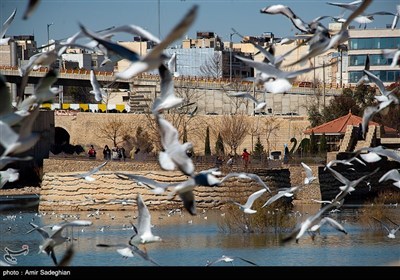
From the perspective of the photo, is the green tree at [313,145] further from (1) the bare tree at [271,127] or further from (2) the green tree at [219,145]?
(1) the bare tree at [271,127]

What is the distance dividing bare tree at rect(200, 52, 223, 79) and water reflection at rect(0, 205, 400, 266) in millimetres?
57078

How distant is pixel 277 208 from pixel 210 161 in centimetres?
943

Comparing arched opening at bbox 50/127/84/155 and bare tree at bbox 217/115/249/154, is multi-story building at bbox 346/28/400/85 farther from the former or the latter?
arched opening at bbox 50/127/84/155

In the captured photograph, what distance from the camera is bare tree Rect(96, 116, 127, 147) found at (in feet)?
188

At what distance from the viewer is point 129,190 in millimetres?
29812

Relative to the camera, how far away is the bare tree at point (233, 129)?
2028 inches

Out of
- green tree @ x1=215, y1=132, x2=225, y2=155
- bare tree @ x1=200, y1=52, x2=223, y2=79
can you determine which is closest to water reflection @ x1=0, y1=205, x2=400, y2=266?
green tree @ x1=215, y1=132, x2=225, y2=155

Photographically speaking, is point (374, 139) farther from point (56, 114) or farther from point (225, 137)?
point (56, 114)

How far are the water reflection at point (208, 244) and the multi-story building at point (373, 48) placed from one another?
3023 centimetres

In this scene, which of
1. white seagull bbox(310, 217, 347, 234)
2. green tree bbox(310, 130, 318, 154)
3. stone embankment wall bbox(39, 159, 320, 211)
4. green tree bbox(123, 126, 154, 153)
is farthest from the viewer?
green tree bbox(123, 126, 154, 153)

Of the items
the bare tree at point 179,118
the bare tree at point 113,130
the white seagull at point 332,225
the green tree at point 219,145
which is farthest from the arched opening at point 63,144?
the white seagull at point 332,225

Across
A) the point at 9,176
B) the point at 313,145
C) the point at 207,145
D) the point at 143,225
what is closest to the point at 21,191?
the point at 313,145
